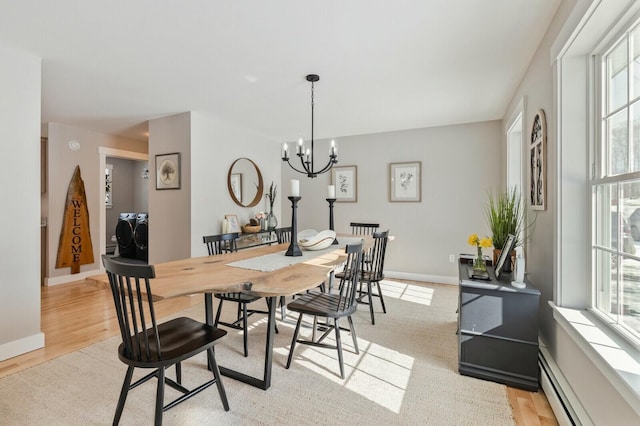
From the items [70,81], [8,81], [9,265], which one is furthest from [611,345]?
[70,81]

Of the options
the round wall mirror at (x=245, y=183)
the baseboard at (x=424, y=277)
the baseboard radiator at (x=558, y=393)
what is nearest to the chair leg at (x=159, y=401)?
the baseboard radiator at (x=558, y=393)

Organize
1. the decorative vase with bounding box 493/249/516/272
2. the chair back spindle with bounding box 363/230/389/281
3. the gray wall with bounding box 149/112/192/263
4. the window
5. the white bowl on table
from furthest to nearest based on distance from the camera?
the gray wall with bounding box 149/112/192/263 < the chair back spindle with bounding box 363/230/389/281 < the white bowl on table < the decorative vase with bounding box 493/249/516/272 < the window

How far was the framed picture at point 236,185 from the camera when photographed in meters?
4.61

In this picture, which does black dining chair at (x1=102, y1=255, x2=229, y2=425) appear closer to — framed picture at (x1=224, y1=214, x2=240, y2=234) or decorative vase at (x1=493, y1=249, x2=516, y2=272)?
decorative vase at (x1=493, y1=249, x2=516, y2=272)

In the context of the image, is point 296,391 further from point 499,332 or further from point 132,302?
point 499,332

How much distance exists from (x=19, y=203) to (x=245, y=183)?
9.06 feet

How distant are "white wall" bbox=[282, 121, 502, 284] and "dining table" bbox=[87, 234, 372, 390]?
2516mm

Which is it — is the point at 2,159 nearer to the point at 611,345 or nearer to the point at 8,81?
the point at 8,81

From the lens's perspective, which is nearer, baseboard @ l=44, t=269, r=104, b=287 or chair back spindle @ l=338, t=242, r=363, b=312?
chair back spindle @ l=338, t=242, r=363, b=312

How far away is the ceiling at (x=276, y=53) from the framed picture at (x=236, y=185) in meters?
1.05

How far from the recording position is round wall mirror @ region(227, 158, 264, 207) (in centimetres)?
461

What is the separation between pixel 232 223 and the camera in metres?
4.51

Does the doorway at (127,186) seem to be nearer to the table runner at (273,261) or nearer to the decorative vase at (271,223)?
the decorative vase at (271,223)

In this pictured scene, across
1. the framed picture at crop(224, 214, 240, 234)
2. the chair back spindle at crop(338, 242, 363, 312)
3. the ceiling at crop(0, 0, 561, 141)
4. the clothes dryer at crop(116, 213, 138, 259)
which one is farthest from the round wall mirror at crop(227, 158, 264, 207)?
the chair back spindle at crop(338, 242, 363, 312)
